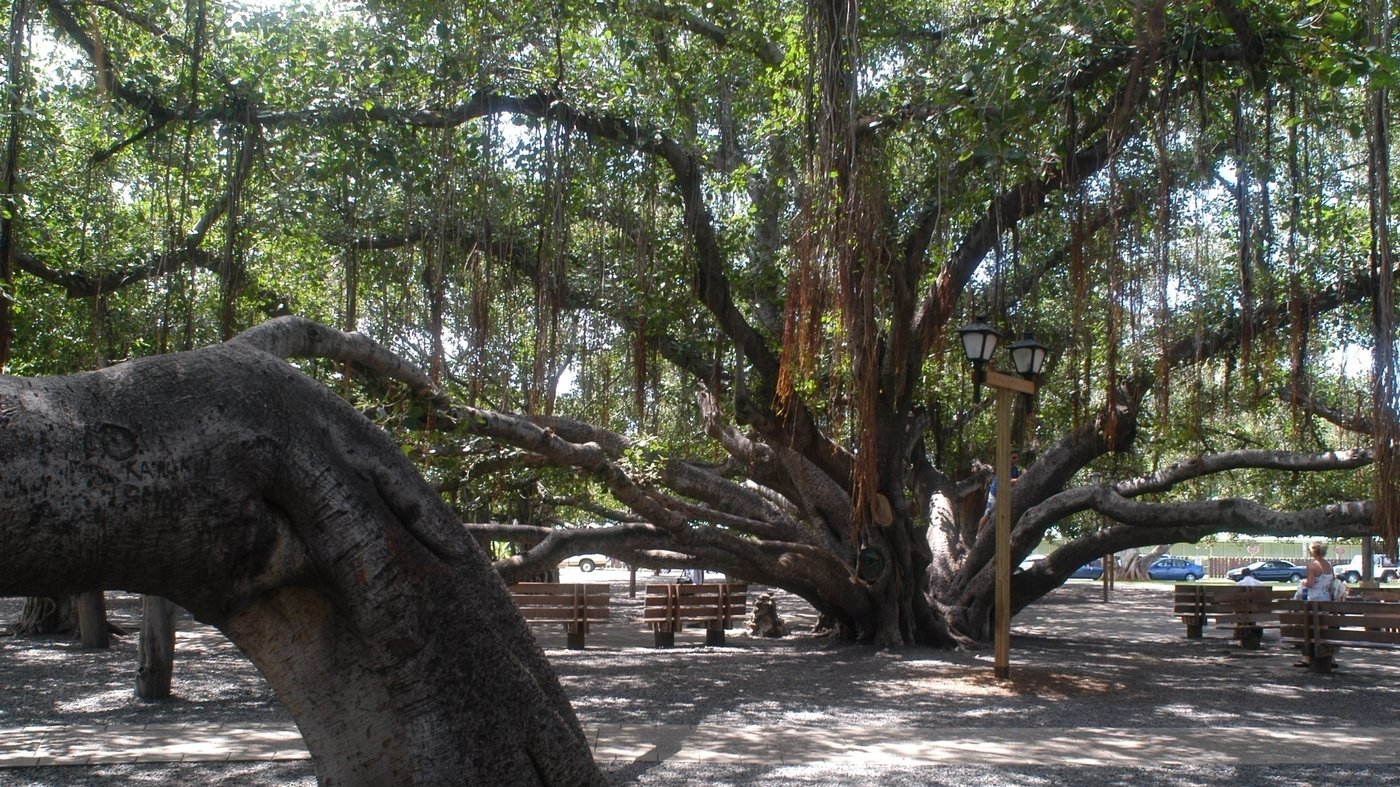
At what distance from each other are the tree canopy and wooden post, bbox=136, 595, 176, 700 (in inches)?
85.8

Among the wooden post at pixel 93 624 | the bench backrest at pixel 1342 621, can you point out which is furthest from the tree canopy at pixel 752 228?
the wooden post at pixel 93 624

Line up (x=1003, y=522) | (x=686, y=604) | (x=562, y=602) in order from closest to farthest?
(x=1003, y=522) < (x=562, y=602) < (x=686, y=604)

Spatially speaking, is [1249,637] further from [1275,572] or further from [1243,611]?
[1275,572]

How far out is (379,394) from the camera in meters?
7.44

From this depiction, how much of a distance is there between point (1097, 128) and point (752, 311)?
248 inches

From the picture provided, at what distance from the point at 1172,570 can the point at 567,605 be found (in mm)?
42227

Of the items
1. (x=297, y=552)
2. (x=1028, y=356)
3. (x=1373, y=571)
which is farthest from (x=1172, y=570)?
(x=297, y=552)

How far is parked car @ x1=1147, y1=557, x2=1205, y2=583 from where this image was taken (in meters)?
49.1

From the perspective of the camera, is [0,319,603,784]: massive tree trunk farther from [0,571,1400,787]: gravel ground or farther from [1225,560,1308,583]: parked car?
[1225,560,1308,583]: parked car

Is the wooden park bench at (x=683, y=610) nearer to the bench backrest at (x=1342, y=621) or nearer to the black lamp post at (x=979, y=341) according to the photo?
the black lamp post at (x=979, y=341)

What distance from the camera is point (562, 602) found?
14.3 metres

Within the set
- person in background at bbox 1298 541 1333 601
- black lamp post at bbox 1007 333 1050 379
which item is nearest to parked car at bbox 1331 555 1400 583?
person in background at bbox 1298 541 1333 601

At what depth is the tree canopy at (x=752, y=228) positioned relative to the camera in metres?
7.18

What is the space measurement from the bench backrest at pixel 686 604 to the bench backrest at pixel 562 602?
0.63 meters
